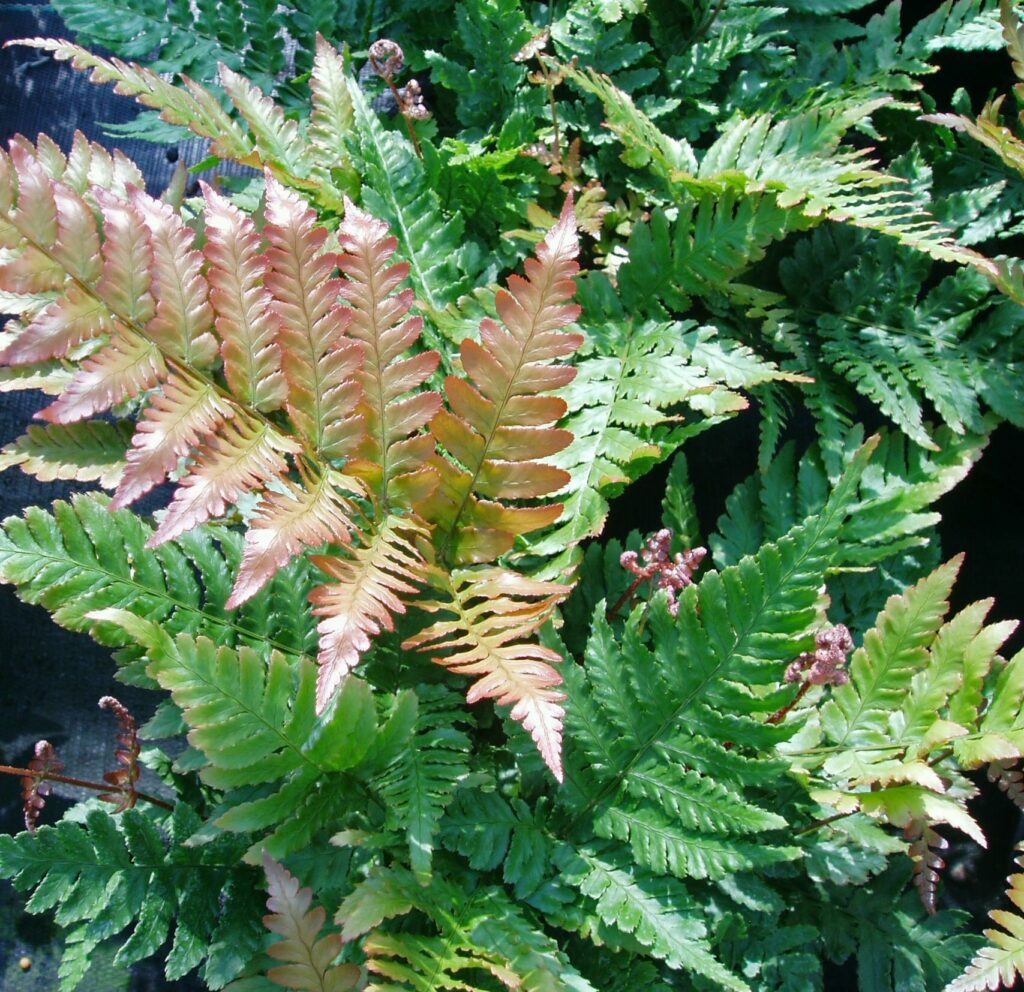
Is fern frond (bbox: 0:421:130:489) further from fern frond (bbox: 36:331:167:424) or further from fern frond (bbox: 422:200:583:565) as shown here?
fern frond (bbox: 422:200:583:565)

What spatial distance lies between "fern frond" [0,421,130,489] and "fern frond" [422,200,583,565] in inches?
19.1

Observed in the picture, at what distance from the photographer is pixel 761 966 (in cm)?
140

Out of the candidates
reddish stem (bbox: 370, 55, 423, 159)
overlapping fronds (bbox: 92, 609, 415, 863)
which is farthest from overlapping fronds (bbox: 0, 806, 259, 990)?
reddish stem (bbox: 370, 55, 423, 159)

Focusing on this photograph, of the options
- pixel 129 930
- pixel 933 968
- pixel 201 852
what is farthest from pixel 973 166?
pixel 129 930

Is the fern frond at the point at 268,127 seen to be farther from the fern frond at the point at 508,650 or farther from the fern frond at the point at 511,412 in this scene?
the fern frond at the point at 508,650

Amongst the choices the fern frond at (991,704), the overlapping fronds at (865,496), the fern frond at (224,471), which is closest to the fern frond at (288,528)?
the fern frond at (224,471)

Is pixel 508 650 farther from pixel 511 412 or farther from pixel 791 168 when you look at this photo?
pixel 791 168

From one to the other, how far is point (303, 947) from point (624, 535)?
3.25 ft

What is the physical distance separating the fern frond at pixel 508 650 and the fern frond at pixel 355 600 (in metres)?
0.08

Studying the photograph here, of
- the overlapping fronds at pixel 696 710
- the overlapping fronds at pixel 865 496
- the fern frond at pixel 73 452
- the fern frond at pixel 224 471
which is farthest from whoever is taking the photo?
the overlapping fronds at pixel 865 496

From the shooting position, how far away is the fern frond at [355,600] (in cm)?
105

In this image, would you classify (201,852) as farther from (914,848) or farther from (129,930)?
(914,848)

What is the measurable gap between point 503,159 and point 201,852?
1.20 m

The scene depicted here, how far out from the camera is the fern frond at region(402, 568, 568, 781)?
41.8 inches
